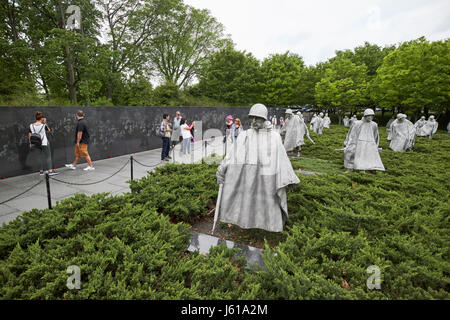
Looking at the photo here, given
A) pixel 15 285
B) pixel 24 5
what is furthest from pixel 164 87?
pixel 15 285

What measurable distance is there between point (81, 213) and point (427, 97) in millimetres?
33871

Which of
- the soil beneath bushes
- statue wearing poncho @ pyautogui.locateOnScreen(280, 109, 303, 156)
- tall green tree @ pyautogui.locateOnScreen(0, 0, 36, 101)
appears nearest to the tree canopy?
tall green tree @ pyautogui.locateOnScreen(0, 0, 36, 101)

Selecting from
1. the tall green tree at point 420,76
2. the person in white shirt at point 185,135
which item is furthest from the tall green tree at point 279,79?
the person in white shirt at point 185,135

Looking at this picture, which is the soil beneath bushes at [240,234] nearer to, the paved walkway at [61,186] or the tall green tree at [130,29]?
the paved walkway at [61,186]

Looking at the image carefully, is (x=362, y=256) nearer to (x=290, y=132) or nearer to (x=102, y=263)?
(x=102, y=263)

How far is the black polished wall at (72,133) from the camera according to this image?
7234 millimetres

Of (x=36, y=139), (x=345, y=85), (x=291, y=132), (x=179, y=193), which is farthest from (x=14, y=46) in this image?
(x=345, y=85)

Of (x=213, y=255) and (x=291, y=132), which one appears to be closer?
(x=213, y=255)

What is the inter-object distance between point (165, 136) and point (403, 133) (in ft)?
36.9

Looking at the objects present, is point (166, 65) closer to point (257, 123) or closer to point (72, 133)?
point (72, 133)

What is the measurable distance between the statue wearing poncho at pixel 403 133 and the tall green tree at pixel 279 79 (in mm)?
27168

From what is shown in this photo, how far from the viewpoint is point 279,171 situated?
354 centimetres

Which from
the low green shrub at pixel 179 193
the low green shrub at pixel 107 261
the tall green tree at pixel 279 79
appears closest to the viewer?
the low green shrub at pixel 107 261

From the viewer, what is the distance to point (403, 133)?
37.2ft
